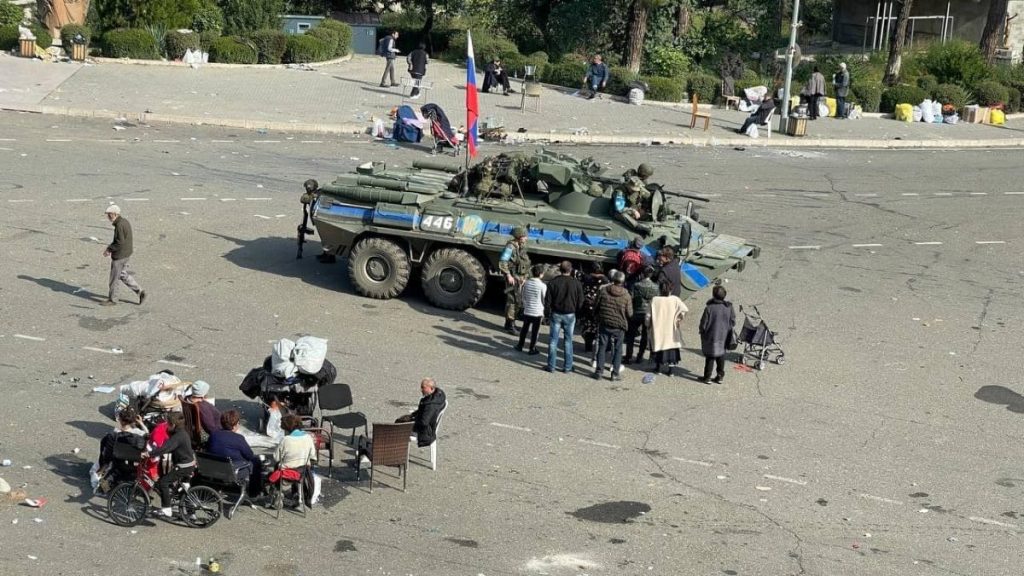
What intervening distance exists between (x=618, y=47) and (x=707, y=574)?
112ft

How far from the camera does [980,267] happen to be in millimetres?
20922

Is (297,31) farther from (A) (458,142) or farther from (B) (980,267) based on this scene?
(B) (980,267)

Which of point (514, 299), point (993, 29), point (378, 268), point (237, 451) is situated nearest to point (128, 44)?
point (378, 268)

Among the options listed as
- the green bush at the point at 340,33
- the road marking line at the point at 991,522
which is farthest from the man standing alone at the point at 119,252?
the green bush at the point at 340,33

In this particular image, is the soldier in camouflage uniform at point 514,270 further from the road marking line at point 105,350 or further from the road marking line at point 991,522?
the road marking line at point 991,522

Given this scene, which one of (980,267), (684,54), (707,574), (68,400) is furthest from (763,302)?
(684,54)

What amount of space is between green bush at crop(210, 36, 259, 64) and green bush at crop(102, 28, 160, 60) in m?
1.88

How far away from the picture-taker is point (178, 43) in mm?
36750

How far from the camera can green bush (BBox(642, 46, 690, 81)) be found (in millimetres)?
39500

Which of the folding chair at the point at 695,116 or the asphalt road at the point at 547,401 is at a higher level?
the folding chair at the point at 695,116

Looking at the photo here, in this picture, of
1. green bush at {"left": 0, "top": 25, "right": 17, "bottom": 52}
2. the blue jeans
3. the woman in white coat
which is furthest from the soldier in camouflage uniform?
green bush at {"left": 0, "top": 25, "right": 17, "bottom": 52}

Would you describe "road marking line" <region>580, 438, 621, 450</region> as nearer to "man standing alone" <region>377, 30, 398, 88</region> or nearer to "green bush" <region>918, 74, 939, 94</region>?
"man standing alone" <region>377, 30, 398, 88</region>

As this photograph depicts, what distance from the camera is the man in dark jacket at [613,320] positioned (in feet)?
48.2

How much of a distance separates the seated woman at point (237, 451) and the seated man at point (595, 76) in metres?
26.3
